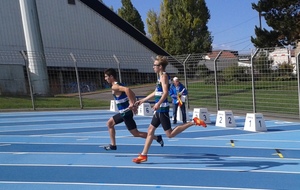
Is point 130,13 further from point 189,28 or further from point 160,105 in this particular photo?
point 160,105

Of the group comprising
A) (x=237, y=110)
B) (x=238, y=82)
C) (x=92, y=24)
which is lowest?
(x=237, y=110)

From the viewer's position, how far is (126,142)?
927cm

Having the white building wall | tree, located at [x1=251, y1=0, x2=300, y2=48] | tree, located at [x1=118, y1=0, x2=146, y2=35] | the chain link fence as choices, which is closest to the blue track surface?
the chain link fence

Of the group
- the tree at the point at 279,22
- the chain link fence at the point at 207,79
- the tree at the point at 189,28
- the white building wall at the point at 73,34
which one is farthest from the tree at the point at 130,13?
the tree at the point at 279,22

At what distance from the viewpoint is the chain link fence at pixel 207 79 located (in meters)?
15.1

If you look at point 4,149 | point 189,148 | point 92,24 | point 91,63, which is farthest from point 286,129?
point 92,24

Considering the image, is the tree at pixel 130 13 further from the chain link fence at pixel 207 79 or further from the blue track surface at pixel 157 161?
the blue track surface at pixel 157 161

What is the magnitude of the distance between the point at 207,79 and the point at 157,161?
41.2 ft

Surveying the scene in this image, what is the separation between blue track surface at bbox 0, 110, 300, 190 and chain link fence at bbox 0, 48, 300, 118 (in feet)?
13.3

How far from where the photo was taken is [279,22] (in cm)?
3012

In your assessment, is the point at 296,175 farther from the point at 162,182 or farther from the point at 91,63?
the point at 91,63

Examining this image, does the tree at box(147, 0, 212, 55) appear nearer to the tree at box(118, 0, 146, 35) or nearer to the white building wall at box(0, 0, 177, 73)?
the white building wall at box(0, 0, 177, 73)

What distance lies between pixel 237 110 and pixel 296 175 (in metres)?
10.3

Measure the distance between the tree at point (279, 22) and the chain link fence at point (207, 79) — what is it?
364 inches
